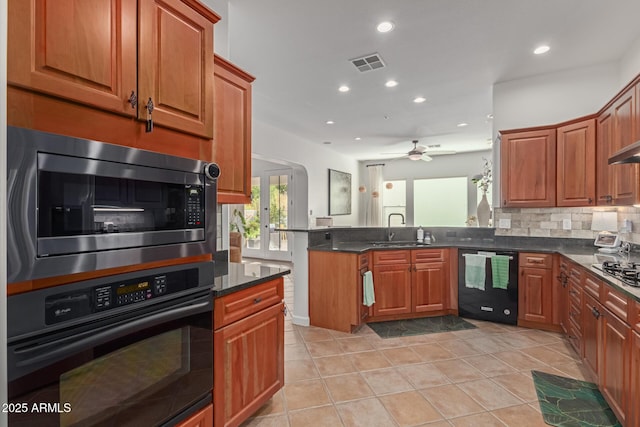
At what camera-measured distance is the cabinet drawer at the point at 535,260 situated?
134 inches

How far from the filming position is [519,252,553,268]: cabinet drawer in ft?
11.2

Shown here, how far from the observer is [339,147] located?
779 centimetres

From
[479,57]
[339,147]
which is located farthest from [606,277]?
[339,147]

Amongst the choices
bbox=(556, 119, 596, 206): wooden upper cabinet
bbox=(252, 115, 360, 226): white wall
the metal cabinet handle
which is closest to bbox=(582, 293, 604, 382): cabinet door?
bbox=(556, 119, 596, 206): wooden upper cabinet

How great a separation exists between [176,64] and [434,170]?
8.56 metres

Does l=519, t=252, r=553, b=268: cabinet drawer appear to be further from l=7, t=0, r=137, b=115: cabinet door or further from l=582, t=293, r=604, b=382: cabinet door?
l=7, t=0, r=137, b=115: cabinet door

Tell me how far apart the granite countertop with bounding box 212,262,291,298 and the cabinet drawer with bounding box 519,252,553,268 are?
2.86 meters

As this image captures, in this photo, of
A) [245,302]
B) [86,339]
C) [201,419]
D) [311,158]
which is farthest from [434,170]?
[86,339]

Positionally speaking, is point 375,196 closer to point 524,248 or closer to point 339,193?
point 339,193

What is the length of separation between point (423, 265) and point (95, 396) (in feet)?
11.4

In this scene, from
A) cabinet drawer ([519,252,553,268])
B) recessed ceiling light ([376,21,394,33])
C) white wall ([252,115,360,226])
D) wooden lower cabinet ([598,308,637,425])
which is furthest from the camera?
white wall ([252,115,360,226])

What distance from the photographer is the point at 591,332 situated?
2.36 metres

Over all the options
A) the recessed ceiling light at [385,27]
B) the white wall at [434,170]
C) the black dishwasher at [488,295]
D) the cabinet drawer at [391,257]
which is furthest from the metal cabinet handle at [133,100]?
the white wall at [434,170]

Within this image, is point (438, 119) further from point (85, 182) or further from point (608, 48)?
point (85, 182)
